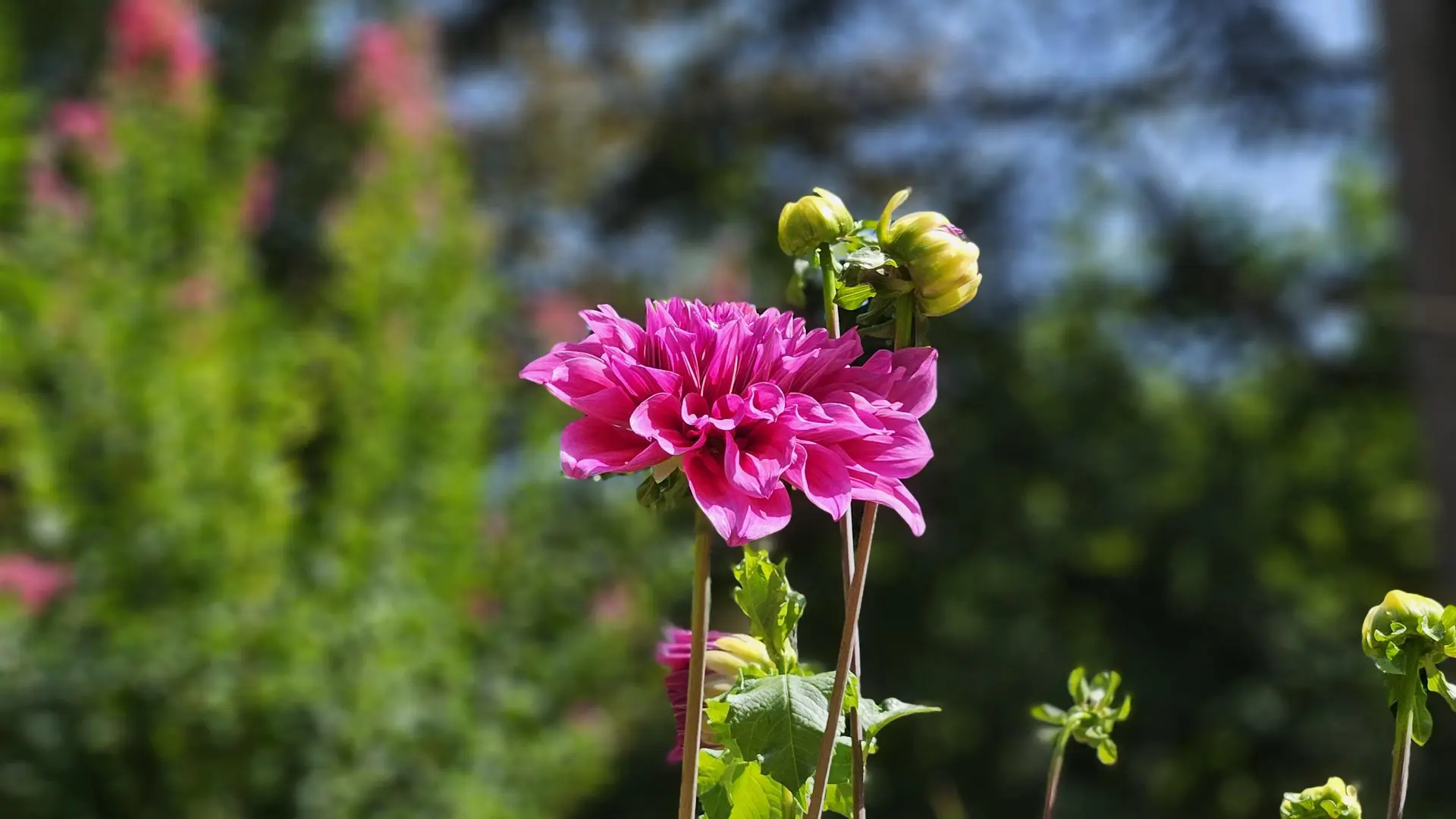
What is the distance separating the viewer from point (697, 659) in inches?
10.9

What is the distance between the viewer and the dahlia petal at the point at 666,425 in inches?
10.7

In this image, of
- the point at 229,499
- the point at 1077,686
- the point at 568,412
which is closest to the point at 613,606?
the point at 568,412

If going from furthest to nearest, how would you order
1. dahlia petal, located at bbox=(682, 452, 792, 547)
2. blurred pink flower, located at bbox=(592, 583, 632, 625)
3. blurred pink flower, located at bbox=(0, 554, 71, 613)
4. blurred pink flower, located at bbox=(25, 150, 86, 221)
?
blurred pink flower, located at bbox=(592, 583, 632, 625), blurred pink flower, located at bbox=(25, 150, 86, 221), blurred pink flower, located at bbox=(0, 554, 71, 613), dahlia petal, located at bbox=(682, 452, 792, 547)

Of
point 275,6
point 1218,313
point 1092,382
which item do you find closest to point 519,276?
point 275,6

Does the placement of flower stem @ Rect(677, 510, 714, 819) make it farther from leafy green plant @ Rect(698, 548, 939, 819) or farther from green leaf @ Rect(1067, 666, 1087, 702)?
green leaf @ Rect(1067, 666, 1087, 702)

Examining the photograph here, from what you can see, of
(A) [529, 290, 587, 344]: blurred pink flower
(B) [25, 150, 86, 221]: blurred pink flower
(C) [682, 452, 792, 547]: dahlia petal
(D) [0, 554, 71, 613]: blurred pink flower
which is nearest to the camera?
(C) [682, 452, 792, 547]: dahlia petal

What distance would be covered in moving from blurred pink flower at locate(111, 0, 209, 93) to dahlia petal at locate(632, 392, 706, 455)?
1.73 m

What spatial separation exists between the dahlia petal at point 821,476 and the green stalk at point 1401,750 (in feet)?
0.48

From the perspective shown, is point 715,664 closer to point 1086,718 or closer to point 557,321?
point 1086,718

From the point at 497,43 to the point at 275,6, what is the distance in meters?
0.71

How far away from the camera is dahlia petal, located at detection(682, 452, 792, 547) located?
0.27m

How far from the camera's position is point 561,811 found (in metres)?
2.49

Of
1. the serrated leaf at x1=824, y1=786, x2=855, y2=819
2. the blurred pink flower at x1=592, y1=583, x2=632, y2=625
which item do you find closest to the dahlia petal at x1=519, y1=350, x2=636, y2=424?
the serrated leaf at x1=824, y1=786, x2=855, y2=819

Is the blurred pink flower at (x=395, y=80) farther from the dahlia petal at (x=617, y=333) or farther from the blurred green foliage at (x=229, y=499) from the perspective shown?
the dahlia petal at (x=617, y=333)
